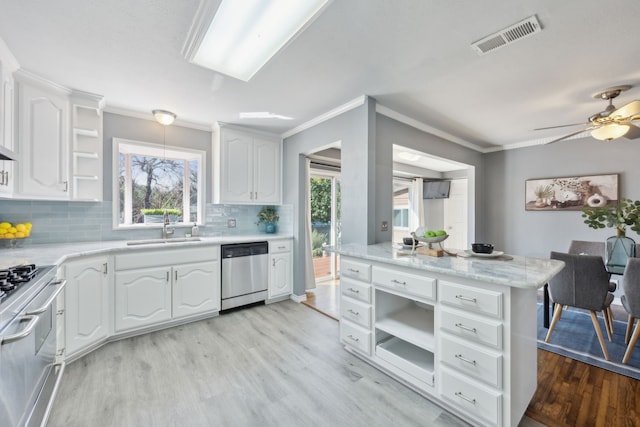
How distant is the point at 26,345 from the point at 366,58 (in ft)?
8.33

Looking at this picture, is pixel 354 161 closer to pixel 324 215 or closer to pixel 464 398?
pixel 324 215

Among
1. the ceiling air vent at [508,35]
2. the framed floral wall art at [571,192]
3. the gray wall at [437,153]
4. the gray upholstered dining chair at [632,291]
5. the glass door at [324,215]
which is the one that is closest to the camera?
the ceiling air vent at [508,35]

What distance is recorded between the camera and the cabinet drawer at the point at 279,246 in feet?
11.5

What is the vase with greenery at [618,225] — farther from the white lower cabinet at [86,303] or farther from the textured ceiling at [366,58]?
the white lower cabinet at [86,303]

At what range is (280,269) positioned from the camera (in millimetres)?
3572

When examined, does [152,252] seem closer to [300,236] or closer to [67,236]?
[67,236]

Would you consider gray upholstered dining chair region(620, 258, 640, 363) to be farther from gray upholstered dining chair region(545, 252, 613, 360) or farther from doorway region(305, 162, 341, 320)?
doorway region(305, 162, 341, 320)

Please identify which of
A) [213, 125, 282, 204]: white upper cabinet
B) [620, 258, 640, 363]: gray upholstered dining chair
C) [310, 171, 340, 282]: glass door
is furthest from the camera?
[310, 171, 340, 282]: glass door

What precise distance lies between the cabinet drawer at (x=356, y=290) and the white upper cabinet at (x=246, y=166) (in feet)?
6.46

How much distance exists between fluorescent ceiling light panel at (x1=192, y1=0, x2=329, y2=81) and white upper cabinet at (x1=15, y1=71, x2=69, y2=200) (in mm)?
1535

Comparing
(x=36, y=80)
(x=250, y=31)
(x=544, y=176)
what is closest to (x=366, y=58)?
(x=250, y=31)

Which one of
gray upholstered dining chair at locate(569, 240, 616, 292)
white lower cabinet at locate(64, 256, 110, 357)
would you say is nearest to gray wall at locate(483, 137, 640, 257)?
gray upholstered dining chair at locate(569, 240, 616, 292)

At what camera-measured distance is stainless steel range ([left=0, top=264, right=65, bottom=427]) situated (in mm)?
977

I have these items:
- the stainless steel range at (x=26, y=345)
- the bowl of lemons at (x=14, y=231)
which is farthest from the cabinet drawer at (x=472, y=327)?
the bowl of lemons at (x=14, y=231)
